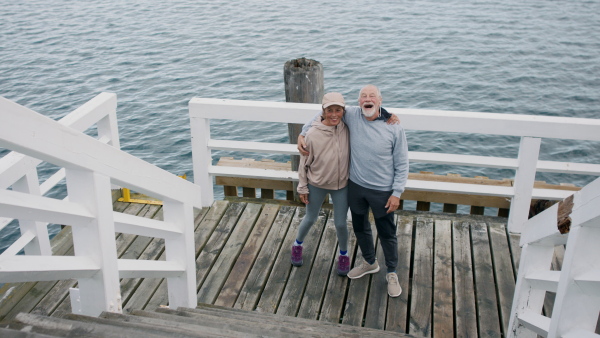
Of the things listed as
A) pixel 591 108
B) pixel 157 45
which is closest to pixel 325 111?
pixel 591 108

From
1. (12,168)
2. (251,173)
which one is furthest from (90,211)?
(251,173)

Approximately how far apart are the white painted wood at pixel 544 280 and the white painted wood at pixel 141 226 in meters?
1.60

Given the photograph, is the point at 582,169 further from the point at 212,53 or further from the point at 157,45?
the point at 157,45

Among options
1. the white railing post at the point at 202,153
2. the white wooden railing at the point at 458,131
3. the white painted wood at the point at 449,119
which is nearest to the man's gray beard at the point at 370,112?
the white painted wood at the point at 449,119

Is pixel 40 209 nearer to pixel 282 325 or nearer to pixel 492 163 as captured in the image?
pixel 282 325

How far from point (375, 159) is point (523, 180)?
1543 mm

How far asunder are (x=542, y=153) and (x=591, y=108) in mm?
→ 2783

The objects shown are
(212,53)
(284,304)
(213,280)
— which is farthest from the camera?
(212,53)

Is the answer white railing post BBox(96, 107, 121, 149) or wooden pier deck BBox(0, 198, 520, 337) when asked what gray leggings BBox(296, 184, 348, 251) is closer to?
wooden pier deck BBox(0, 198, 520, 337)

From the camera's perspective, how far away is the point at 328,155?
392cm

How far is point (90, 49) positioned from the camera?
17031 millimetres

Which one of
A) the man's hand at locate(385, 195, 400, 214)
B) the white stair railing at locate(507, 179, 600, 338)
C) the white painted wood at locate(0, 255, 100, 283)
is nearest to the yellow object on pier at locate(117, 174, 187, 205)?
the man's hand at locate(385, 195, 400, 214)

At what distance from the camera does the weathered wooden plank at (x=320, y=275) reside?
4066 millimetres

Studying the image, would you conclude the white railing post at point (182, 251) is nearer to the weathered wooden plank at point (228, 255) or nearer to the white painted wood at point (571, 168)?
the weathered wooden plank at point (228, 255)
